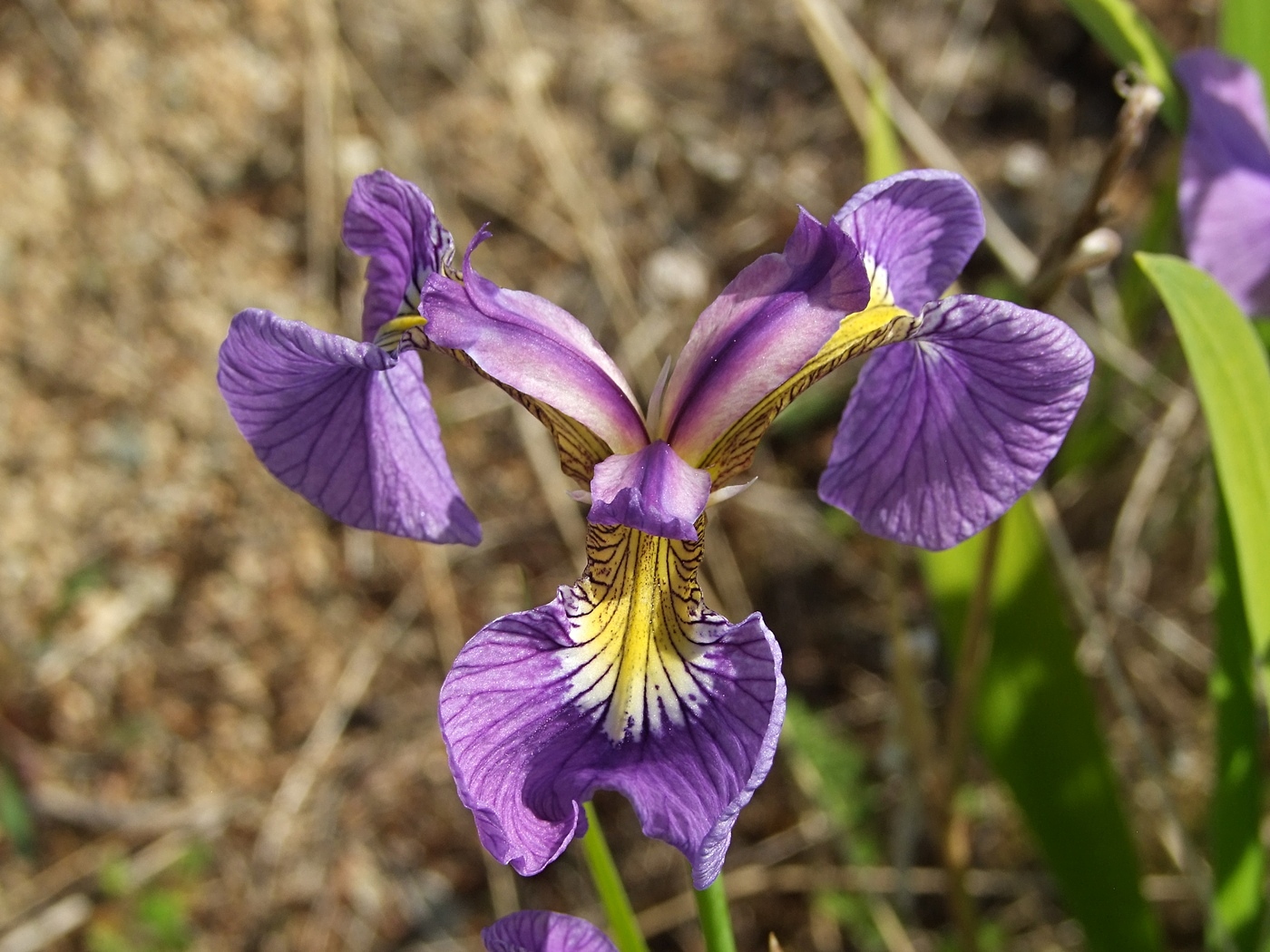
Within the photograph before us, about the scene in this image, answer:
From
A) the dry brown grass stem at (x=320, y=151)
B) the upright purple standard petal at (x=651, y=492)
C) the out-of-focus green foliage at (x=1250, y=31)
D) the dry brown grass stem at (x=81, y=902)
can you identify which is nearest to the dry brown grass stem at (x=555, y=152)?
the dry brown grass stem at (x=320, y=151)

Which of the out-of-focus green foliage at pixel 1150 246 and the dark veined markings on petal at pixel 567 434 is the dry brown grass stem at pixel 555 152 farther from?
the dark veined markings on petal at pixel 567 434

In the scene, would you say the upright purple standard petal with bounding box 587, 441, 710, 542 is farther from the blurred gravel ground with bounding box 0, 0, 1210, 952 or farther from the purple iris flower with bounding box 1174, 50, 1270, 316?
the blurred gravel ground with bounding box 0, 0, 1210, 952

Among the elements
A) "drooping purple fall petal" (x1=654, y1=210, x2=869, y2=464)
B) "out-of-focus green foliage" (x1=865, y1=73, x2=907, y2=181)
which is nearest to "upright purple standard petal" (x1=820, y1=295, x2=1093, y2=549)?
"drooping purple fall petal" (x1=654, y1=210, x2=869, y2=464)

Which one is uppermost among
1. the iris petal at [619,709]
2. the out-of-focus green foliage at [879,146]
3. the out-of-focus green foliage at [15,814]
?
the out-of-focus green foliage at [879,146]

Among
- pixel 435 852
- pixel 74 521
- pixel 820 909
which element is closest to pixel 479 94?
pixel 74 521

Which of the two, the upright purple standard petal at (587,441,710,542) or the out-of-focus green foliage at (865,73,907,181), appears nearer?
the upright purple standard petal at (587,441,710,542)

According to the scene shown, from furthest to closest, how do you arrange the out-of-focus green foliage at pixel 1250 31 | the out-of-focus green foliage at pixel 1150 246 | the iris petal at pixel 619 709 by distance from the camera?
1. the out-of-focus green foliage at pixel 1150 246
2. the out-of-focus green foliage at pixel 1250 31
3. the iris petal at pixel 619 709
